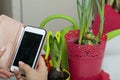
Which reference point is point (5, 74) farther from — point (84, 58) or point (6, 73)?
point (84, 58)

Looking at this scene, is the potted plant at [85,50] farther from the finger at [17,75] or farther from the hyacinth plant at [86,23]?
the finger at [17,75]

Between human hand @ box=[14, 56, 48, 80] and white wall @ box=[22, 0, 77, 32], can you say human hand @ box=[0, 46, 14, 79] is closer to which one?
human hand @ box=[14, 56, 48, 80]

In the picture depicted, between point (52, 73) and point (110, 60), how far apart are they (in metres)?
0.20

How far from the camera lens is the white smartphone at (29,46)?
1.82ft

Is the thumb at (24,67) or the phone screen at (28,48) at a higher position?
the phone screen at (28,48)

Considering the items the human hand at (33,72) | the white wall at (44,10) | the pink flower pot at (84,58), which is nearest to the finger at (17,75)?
the human hand at (33,72)

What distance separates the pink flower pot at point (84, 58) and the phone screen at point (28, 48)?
98mm

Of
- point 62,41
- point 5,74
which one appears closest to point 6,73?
point 5,74

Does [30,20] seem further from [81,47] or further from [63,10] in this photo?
[81,47]

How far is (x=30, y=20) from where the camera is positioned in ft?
4.31

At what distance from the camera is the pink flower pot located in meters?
0.60

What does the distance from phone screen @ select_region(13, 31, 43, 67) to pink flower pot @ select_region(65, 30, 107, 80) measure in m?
0.10

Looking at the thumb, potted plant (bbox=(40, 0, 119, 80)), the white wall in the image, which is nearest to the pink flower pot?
potted plant (bbox=(40, 0, 119, 80))

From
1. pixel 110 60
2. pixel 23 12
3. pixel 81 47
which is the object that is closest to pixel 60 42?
pixel 81 47
